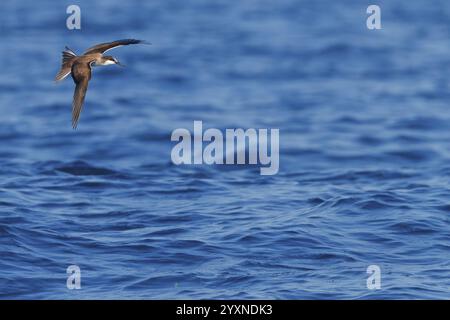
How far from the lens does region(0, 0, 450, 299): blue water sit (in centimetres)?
1079

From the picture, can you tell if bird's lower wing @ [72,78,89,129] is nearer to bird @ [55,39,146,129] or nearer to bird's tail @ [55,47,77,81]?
bird @ [55,39,146,129]

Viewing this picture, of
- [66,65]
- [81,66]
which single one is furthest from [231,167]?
[81,66]

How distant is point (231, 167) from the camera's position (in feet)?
50.5

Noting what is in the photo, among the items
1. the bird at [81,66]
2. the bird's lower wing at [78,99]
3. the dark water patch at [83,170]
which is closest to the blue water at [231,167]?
the dark water patch at [83,170]

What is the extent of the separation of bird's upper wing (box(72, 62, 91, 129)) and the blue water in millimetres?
1723

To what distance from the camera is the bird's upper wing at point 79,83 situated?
33.6 ft

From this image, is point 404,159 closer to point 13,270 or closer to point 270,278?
point 270,278

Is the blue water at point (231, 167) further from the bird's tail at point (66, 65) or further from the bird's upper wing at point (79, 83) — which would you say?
the bird's tail at point (66, 65)

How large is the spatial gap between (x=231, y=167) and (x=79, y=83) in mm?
5204

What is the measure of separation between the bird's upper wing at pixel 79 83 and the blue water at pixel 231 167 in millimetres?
1723

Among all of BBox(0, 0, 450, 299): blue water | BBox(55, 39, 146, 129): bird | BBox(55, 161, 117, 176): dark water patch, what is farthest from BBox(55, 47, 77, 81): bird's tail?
BBox(55, 161, 117, 176): dark water patch

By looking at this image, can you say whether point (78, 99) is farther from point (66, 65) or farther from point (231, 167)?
point (231, 167)
